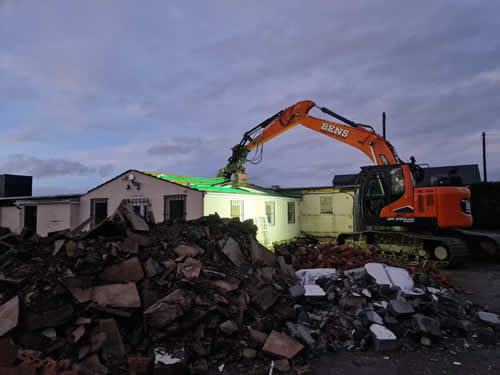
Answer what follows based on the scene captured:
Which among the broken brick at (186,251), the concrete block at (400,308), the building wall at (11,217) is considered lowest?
the concrete block at (400,308)

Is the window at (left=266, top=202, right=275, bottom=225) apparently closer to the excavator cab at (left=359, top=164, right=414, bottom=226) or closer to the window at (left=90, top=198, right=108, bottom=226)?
the excavator cab at (left=359, top=164, right=414, bottom=226)

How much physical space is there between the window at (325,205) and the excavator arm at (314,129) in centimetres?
639

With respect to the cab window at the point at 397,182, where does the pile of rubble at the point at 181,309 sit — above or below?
below

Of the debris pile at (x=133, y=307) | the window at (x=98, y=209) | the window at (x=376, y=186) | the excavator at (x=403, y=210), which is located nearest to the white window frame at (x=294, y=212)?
the excavator at (x=403, y=210)

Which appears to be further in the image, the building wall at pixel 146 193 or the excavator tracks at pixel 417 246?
the building wall at pixel 146 193

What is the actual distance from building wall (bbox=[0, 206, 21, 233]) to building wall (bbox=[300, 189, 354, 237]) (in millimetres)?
17766

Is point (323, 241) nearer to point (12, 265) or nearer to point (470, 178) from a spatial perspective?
point (12, 265)

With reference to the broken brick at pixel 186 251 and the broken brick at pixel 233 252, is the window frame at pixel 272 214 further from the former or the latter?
the broken brick at pixel 186 251

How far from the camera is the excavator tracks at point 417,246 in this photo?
10516 millimetres

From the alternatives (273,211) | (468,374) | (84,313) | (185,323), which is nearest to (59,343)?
(84,313)

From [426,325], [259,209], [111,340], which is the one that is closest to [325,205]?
[259,209]

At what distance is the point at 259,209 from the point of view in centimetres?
1719

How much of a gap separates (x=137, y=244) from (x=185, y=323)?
2031 millimetres

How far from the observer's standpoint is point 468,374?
15.0ft
